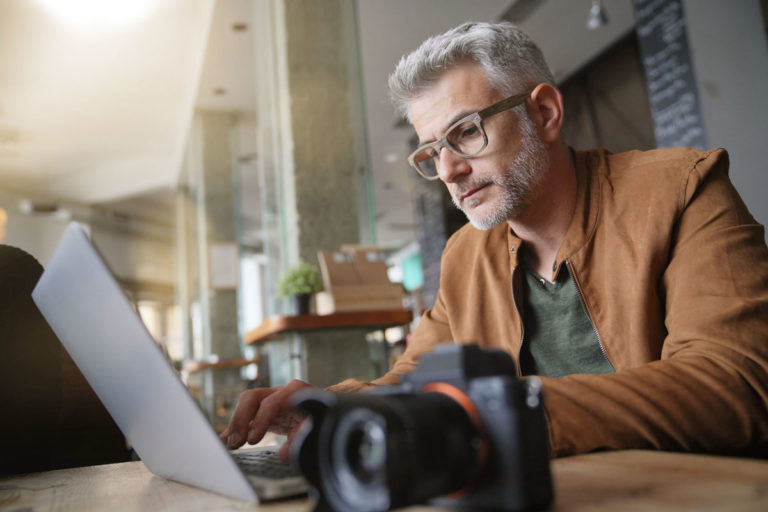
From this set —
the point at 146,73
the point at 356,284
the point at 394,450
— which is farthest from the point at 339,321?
the point at 146,73

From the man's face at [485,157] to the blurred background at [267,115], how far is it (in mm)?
460

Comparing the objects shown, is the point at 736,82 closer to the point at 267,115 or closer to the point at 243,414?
the point at 267,115

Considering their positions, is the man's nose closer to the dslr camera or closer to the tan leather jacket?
the tan leather jacket

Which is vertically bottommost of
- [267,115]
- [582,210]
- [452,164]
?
[582,210]

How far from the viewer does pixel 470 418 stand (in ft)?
1.41

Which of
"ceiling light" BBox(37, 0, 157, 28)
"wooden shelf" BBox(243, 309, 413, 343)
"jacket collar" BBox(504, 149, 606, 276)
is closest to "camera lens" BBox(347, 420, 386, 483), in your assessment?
"jacket collar" BBox(504, 149, 606, 276)

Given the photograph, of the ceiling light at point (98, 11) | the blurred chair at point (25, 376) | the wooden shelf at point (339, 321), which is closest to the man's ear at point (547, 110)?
the blurred chair at point (25, 376)

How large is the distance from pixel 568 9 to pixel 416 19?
1301mm

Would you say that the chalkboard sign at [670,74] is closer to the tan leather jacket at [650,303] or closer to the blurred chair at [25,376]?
the tan leather jacket at [650,303]

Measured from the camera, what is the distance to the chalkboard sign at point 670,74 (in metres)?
3.57

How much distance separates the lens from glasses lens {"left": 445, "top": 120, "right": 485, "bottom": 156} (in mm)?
1271

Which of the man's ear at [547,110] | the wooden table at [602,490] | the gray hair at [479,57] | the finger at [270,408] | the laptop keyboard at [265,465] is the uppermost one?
the gray hair at [479,57]

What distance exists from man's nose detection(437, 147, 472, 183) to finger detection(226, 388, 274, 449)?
0.65 metres

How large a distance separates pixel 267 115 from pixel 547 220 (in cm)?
342
